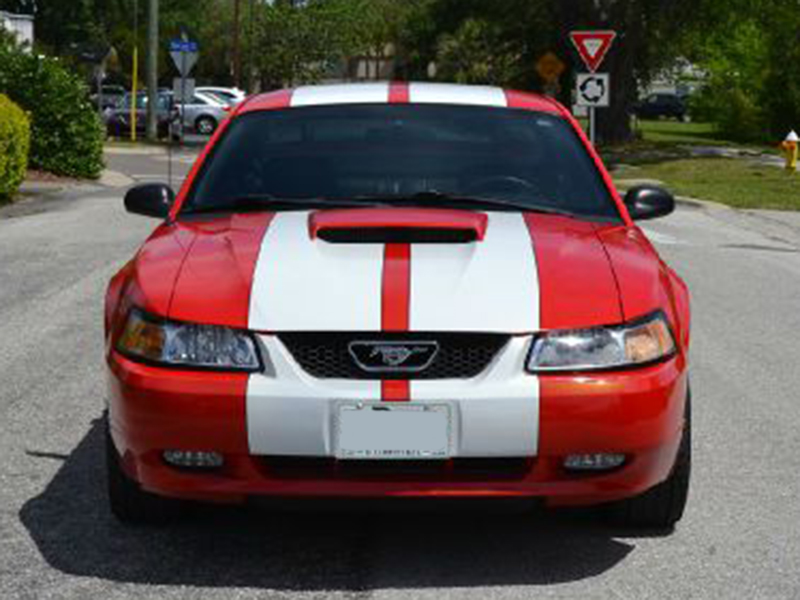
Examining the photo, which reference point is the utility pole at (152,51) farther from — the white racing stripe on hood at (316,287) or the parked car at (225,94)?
the white racing stripe on hood at (316,287)

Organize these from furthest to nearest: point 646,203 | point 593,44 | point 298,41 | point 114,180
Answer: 1. point 298,41
2. point 114,180
3. point 593,44
4. point 646,203

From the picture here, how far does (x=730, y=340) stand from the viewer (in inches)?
368

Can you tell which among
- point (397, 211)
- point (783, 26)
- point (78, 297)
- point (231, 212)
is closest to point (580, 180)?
point (397, 211)

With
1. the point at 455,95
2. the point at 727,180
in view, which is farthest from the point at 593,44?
the point at 455,95

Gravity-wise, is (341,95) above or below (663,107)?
above

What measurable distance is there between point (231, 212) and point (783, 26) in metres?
39.2

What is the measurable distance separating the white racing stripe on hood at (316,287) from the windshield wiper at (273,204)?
59 centimetres

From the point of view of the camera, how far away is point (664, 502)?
15.8 feet

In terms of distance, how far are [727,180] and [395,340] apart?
2539 cm

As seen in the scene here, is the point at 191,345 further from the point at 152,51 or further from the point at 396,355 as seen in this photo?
the point at 152,51

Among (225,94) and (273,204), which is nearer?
(273,204)

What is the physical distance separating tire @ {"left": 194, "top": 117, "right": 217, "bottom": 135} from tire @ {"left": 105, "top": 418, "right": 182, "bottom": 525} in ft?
141

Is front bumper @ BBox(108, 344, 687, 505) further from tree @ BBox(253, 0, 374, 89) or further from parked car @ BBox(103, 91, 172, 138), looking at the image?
tree @ BBox(253, 0, 374, 89)

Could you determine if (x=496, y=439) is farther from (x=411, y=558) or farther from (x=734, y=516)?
(x=734, y=516)
